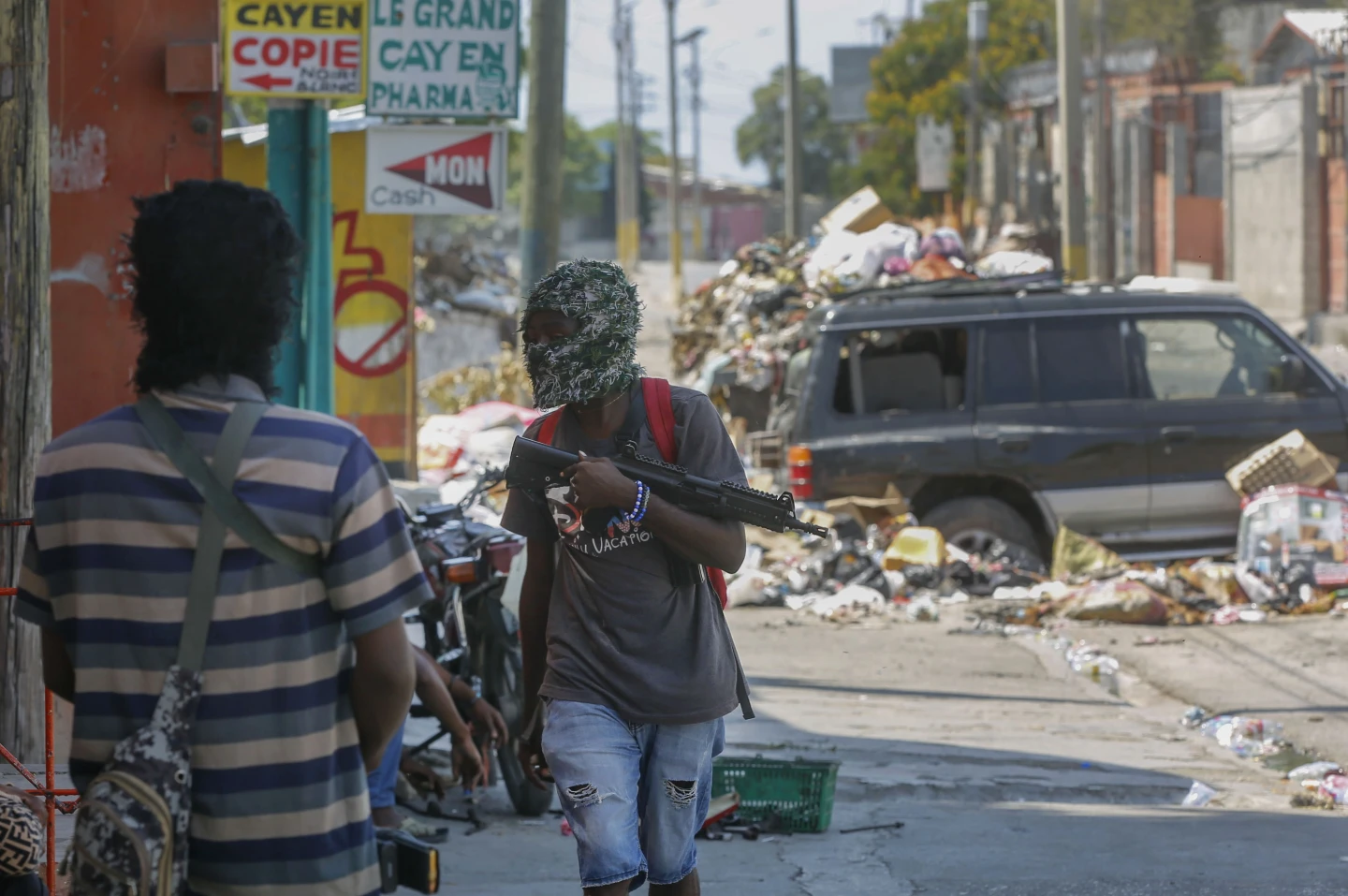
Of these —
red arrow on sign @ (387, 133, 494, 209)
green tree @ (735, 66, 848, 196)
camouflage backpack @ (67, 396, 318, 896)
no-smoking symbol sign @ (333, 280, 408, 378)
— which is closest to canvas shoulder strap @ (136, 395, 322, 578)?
camouflage backpack @ (67, 396, 318, 896)

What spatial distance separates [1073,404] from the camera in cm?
1110

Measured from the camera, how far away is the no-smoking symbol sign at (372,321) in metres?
12.6

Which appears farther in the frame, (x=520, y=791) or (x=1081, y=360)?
(x=1081, y=360)

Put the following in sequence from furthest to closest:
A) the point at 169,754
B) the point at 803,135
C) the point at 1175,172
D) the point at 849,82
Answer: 1. the point at 803,135
2. the point at 849,82
3. the point at 1175,172
4. the point at 169,754

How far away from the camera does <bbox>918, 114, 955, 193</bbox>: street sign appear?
4728 centimetres

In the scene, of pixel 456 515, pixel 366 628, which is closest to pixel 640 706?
pixel 366 628

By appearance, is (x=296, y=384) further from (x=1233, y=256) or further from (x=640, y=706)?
(x=1233, y=256)

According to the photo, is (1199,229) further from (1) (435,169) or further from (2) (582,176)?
(2) (582,176)

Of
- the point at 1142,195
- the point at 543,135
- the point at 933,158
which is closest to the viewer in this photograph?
the point at 543,135

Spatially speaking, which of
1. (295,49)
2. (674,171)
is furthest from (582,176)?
(295,49)

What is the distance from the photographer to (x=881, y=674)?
9406 mm

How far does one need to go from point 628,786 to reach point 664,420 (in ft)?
2.59

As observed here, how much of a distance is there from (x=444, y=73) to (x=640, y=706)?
16.3 ft

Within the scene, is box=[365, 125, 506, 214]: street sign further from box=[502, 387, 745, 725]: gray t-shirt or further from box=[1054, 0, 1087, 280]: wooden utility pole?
box=[1054, 0, 1087, 280]: wooden utility pole
